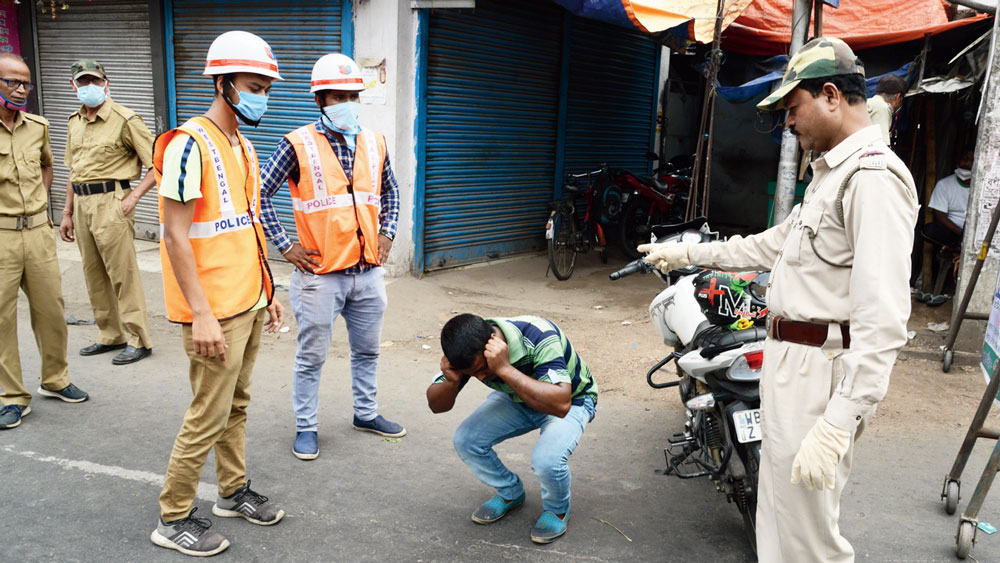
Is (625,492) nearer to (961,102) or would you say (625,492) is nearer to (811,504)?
(811,504)

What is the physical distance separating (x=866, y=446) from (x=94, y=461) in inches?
168

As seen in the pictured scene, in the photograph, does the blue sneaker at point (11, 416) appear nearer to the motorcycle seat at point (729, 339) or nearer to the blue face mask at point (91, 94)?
the blue face mask at point (91, 94)

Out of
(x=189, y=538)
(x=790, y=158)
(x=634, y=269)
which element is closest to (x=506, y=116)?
(x=790, y=158)

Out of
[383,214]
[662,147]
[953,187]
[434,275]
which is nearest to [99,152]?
[383,214]

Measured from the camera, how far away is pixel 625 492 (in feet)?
12.7

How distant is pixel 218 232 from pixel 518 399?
1.45 m

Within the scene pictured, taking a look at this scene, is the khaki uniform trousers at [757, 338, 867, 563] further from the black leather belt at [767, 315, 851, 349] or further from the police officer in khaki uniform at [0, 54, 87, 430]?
the police officer in khaki uniform at [0, 54, 87, 430]

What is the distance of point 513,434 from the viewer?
3.54 m

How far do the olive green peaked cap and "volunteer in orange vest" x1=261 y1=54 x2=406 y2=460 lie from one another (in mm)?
2441

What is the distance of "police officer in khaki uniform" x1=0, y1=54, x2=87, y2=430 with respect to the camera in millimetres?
4535

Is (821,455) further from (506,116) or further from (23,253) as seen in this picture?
(506,116)

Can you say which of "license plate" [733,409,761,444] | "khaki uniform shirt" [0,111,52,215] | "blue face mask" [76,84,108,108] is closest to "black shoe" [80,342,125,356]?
"khaki uniform shirt" [0,111,52,215]

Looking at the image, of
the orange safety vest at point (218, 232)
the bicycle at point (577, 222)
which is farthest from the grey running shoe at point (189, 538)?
the bicycle at point (577, 222)

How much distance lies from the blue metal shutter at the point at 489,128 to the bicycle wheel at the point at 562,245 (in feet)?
2.67
